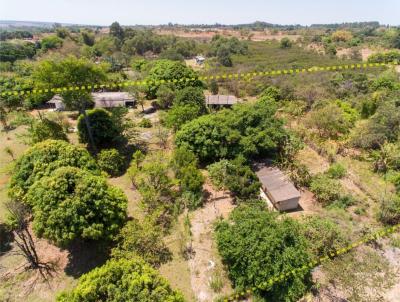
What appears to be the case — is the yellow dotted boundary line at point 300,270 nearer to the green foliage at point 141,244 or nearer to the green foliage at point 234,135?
the green foliage at point 141,244

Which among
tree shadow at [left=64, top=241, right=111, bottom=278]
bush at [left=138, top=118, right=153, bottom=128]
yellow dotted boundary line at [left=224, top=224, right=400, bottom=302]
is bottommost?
tree shadow at [left=64, top=241, right=111, bottom=278]

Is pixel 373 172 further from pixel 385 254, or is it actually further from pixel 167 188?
pixel 167 188

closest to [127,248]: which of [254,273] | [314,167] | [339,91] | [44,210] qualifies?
[44,210]

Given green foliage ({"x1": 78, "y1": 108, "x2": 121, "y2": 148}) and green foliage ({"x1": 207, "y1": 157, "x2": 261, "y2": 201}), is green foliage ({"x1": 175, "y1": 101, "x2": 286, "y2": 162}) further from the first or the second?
green foliage ({"x1": 78, "y1": 108, "x2": 121, "y2": 148})

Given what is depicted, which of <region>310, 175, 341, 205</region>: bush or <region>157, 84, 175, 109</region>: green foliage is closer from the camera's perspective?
<region>310, 175, 341, 205</region>: bush

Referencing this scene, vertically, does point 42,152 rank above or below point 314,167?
above

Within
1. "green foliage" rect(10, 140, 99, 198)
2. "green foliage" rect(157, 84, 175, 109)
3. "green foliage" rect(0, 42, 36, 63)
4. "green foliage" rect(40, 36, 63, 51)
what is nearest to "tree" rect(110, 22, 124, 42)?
"green foliage" rect(40, 36, 63, 51)

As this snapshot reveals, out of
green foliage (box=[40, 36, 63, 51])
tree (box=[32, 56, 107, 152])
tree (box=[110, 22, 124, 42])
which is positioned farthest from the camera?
tree (box=[110, 22, 124, 42])
